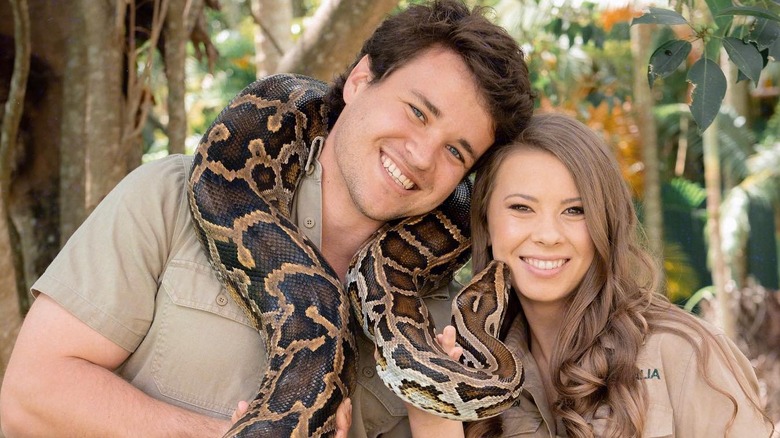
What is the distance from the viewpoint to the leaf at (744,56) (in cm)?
326

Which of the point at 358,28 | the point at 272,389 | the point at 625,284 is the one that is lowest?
the point at 625,284

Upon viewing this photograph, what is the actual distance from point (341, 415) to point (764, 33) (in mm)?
2492

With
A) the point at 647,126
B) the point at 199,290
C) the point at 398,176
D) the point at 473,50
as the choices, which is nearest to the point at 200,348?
the point at 199,290

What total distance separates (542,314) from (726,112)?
15272 mm

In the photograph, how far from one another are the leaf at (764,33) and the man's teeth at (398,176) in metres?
1.67

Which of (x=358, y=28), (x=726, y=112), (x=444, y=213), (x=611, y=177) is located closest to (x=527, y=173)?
(x=611, y=177)

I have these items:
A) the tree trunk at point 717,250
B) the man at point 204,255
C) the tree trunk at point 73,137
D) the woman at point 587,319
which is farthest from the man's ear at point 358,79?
the tree trunk at point 717,250

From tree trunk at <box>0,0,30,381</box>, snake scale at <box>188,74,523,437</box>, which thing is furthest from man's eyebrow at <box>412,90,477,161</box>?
tree trunk at <box>0,0,30,381</box>

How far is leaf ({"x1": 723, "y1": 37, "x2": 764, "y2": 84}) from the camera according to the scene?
3260 mm

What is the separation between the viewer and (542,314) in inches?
163

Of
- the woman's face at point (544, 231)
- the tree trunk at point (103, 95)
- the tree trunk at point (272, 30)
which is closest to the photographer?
the woman's face at point (544, 231)

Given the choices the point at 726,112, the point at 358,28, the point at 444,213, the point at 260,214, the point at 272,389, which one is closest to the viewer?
the point at 272,389

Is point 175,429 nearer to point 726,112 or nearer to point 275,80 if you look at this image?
point 275,80

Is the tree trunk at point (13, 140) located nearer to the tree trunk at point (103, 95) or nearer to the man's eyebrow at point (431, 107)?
the tree trunk at point (103, 95)
